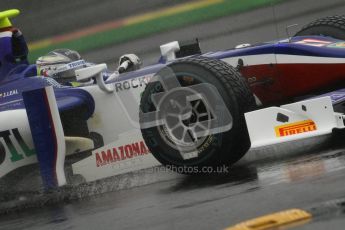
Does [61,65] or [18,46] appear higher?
[18,46]

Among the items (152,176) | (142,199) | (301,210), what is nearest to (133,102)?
(152,176)

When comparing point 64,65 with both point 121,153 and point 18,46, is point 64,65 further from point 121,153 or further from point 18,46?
point 121,153

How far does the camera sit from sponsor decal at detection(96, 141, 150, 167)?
7331 millimetres

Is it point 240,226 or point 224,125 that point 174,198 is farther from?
point 240,226

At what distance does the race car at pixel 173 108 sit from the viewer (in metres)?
6.58

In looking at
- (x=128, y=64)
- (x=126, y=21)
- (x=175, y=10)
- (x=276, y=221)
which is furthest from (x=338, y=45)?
(x=126, y=21)

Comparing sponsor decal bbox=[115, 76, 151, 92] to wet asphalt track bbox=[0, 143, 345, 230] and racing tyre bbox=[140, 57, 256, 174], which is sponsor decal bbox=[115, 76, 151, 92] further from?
wet asphalt track bbox=[0, 143, 345, 230]

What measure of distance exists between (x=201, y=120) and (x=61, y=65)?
2994 millimetres

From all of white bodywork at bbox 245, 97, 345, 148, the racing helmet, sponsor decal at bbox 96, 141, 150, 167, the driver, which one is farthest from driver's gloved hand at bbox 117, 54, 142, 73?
white bodywork at bbox 245, 97, 345, 148

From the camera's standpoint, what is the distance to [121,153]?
738cm

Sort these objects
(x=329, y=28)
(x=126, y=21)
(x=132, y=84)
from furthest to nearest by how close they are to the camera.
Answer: (x=126, y=21), (x=329, y=28), (x=132, y=84)

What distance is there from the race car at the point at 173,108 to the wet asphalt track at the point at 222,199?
233 mm

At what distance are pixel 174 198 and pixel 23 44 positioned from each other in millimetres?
2827

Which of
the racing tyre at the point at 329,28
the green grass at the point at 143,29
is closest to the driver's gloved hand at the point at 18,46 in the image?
the racing tyre at the point at 329,28
